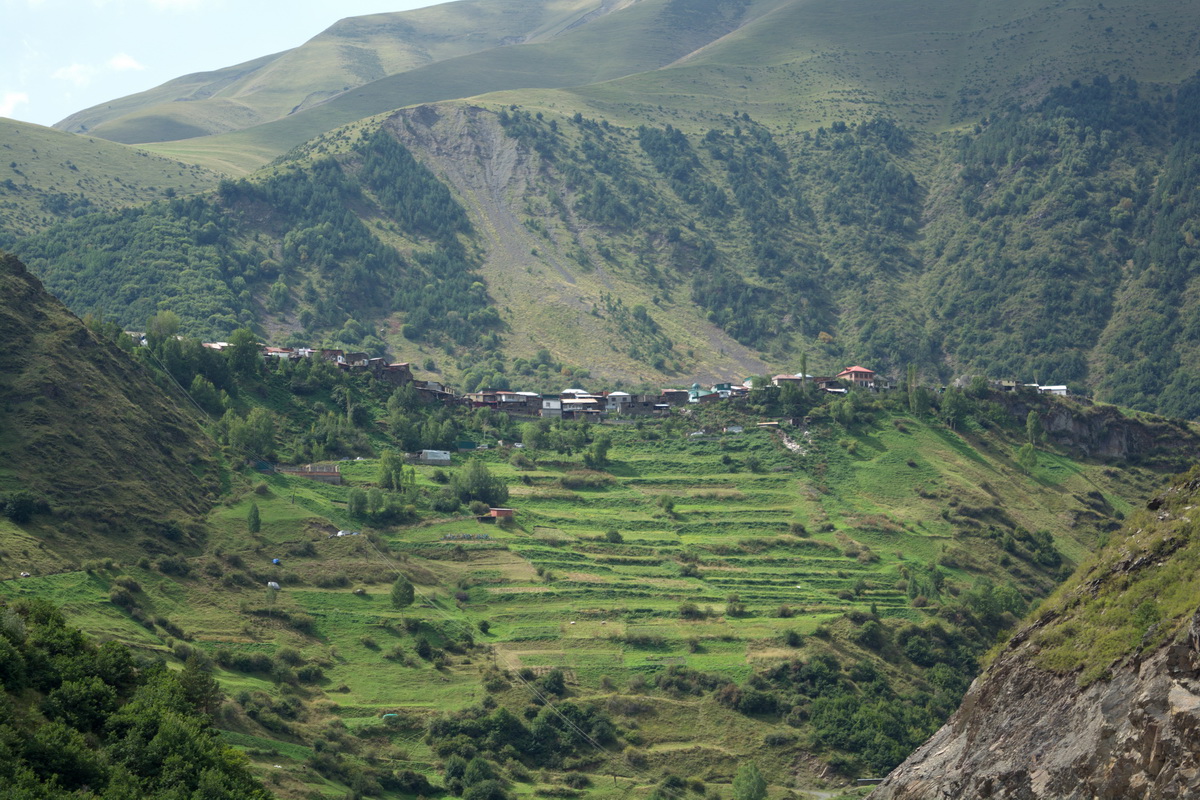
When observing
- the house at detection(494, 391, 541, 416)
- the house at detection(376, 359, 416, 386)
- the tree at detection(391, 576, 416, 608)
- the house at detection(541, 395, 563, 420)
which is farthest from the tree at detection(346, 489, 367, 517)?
the house at detection(494, 391, 541, 416)

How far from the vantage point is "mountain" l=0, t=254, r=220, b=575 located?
3676 inches

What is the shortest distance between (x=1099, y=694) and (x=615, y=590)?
230 feet

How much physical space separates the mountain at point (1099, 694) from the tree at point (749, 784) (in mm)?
34767

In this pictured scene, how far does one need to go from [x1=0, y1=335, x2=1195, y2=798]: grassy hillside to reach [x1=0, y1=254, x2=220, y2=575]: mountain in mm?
2525

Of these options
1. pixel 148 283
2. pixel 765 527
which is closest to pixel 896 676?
pixel 765 527

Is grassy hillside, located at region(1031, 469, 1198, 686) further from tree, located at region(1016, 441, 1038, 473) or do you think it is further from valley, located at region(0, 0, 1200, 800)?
tree, located at region(1016, 441, 1038, 473)

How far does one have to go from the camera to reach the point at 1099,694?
Result: 38.0m

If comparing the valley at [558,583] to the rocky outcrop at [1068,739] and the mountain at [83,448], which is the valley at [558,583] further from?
the mountain at [83,448]

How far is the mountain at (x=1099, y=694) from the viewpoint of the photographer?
111 feet

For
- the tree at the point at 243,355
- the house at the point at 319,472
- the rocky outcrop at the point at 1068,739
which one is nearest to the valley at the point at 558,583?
the rocky outcrop at the point at 1068,739

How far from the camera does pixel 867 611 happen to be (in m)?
106

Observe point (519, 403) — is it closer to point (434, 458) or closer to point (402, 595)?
point (434, 458)

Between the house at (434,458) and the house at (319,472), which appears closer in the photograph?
the house at (319,472)

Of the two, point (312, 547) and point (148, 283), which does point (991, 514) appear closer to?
point (312, 547)
